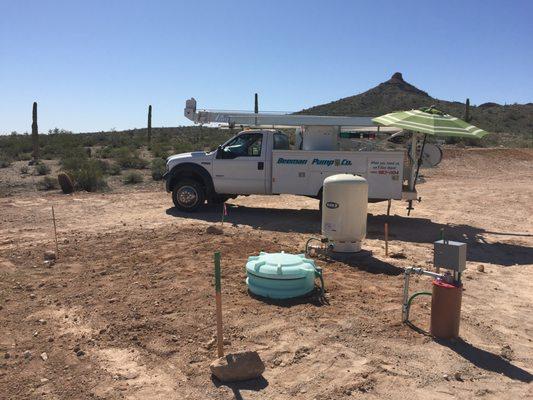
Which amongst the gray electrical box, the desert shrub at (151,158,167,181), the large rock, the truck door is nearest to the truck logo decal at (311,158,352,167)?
the truck door

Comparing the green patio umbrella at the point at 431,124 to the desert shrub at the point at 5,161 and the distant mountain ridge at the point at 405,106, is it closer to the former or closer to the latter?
the desert shrub at the point at 5,161

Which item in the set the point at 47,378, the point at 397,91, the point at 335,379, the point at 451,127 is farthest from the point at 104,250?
the point at 397,91

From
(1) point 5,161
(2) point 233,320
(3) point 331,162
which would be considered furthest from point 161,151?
(2) point 233,320

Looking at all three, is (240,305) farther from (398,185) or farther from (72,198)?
(72,198)

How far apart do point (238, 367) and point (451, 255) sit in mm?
2333

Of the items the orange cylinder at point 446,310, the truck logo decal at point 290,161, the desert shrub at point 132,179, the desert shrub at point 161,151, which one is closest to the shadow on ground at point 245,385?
the orange cylinder at point 446,310

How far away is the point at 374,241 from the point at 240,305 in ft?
15.4

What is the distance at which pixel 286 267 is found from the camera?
248 inches

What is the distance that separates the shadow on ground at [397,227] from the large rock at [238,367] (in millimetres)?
5862

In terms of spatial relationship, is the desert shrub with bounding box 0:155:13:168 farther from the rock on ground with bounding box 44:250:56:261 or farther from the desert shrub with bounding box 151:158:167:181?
the rock on ground with bounding box 44:250:56:261

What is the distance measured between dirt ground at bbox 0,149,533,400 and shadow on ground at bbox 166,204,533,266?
→ 0.23 feet

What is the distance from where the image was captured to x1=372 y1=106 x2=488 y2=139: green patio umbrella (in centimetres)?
1053

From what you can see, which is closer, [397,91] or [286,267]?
[286,267]

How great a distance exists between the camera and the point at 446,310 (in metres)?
5.25
